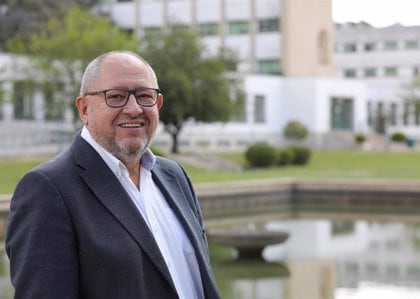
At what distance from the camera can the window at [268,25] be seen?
56594 mm

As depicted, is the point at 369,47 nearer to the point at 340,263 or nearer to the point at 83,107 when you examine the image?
the point at 340,263

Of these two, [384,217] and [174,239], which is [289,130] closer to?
[384,217]

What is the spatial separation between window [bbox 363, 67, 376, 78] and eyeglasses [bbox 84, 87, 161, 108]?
7702 centimetres

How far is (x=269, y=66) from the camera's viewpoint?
57.2 meters

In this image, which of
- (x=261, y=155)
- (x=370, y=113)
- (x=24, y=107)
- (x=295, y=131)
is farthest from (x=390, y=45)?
(x=261, y=155)

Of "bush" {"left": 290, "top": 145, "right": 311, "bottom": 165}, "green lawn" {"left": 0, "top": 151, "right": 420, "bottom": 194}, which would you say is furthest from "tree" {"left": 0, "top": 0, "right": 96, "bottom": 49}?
"bush" {"left": 290, "top": 145, "right": 311, "bottom": 165}

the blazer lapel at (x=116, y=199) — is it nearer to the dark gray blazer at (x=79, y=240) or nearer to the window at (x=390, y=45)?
the dark gray blazer at (x=79, y=240)

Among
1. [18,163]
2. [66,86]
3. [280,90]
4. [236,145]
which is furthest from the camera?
[280,90]

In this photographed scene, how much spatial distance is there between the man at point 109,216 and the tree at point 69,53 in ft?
105

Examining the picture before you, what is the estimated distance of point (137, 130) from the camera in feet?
10.3

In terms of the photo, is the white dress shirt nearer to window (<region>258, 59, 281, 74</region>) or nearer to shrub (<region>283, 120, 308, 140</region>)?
shrub (<region>283, 120, 308, 140</region>)

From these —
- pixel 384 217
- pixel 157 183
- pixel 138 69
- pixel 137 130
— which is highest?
pixel 138 69

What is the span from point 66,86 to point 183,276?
1341 inches

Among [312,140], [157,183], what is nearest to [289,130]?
[312,140]
